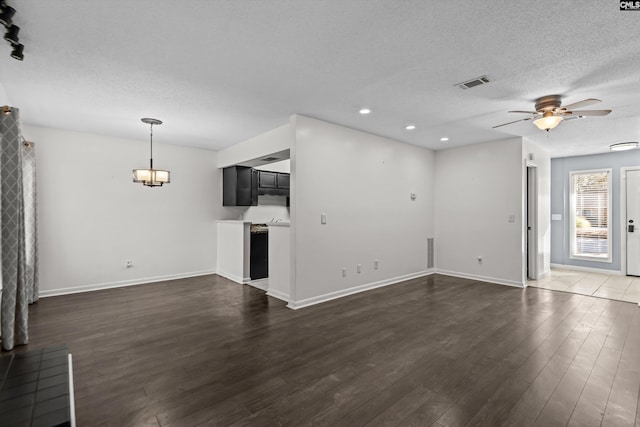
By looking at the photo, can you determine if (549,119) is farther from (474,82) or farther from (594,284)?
(594,284)

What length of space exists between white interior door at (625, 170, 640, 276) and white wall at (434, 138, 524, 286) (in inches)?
119

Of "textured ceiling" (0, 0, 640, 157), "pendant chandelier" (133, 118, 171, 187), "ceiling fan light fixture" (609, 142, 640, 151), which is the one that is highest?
"textured ceiling" (0, 0, 640, 157)

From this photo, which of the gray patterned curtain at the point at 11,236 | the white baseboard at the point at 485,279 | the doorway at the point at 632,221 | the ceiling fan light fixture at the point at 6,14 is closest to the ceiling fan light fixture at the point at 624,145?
the doorway at the point at 632,221

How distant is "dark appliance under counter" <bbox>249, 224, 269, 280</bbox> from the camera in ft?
19.2

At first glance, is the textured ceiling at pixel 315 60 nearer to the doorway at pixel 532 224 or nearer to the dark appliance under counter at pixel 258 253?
the doorway at pixel 532 224

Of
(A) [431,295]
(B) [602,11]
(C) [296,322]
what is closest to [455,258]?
(A) [431,295]

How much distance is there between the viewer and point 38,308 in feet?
13.7

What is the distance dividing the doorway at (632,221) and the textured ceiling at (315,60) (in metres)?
2.60

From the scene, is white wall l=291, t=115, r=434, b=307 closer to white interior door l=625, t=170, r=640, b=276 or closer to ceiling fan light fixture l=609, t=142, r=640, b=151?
ceiling fan light fixture l=609, t=142, r=640, b=151

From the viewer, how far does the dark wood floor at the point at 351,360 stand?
202 cm

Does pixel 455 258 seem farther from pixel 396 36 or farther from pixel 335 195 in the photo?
pixel 396 36

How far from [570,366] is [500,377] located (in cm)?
73

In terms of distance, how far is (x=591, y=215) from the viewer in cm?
680

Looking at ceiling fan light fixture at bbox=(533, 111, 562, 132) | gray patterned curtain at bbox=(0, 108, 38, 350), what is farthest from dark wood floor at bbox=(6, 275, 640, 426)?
ceiling fan light fixture at bbox=(533, 111, 562, 132)
